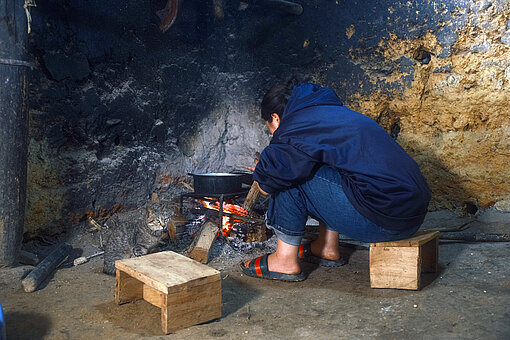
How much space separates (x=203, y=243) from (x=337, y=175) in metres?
1.29

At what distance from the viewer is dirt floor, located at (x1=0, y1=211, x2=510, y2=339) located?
2.04 metres

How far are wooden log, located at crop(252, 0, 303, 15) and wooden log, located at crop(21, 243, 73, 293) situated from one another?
256cm

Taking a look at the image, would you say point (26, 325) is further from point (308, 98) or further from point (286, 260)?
point (308, 98)

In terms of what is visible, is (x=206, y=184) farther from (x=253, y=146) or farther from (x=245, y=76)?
(x=245, y=76)

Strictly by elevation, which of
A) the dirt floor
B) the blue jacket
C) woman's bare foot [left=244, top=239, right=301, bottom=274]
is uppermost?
the blue jacket

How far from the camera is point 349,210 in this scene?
246 centimetres

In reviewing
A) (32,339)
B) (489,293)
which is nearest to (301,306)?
(489,293)

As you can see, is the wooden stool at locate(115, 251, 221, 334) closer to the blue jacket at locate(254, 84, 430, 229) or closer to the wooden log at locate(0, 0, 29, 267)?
the blue jacket at locate(254, 84, 430, 229)

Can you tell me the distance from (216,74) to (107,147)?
1.45 meters

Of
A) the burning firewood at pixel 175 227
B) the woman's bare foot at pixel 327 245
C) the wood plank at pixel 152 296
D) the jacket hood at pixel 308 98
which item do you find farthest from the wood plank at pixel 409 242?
the burning firewood at pixel 175 227

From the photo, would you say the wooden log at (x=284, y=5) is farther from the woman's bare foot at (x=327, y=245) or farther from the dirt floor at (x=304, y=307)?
the dirt floor at (x=304, y=307)

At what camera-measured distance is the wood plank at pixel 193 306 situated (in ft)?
6.59

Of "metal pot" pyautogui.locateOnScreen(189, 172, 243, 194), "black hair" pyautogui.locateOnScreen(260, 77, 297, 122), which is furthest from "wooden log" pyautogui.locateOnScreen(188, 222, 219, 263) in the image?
"black hair" pyautogui.locateOnScreen(260, 77, 297, 122)

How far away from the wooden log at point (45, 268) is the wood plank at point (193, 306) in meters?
1.05
